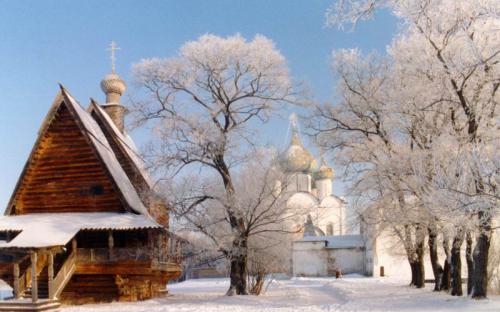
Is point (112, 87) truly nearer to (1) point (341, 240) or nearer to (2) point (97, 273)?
(2) point (97, 273)

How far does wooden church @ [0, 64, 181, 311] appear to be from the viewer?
19.7 meters

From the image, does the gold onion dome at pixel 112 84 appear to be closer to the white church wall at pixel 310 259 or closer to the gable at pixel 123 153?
the gable at pixel 123 153

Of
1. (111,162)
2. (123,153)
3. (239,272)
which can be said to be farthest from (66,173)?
(239,272)

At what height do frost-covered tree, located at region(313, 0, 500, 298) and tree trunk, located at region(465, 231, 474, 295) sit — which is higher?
frost-covered tree, located at region(313, 0, 500, 298)

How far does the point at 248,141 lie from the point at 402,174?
19.2 feet

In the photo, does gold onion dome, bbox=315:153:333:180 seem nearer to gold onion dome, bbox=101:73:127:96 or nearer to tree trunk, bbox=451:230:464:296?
gold onion dome, bbox=101:73:127:96

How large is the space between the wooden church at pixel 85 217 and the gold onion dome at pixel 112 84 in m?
7.54

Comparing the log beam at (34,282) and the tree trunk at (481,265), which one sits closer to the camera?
the tree trunk at (481,265)

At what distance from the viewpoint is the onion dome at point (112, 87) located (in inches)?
1186

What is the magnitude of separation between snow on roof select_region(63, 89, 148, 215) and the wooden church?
0.04 metres

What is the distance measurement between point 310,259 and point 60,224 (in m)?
39.1

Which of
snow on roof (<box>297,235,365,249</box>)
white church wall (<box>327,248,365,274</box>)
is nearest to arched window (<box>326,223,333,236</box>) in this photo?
snow on roof (<box>297,235,365,249</box>)

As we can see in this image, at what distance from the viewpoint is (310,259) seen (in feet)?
182

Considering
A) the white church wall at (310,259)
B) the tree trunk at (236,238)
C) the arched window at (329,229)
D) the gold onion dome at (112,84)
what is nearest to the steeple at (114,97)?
the gold onion dome at (112,84)
